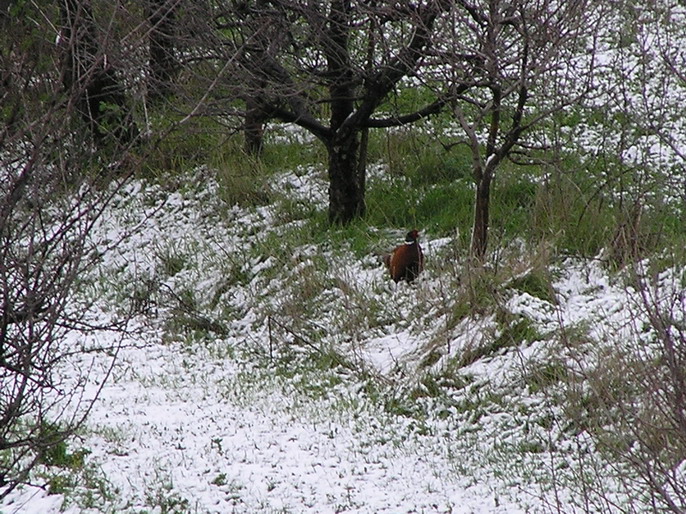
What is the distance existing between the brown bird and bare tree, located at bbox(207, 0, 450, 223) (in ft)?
4.52

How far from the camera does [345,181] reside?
9.70m

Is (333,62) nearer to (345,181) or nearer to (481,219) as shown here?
(345,181)

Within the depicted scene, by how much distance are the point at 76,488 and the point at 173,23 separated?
485 cm

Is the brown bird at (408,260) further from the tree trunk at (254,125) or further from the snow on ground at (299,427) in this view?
the tree trunk at (254,125)

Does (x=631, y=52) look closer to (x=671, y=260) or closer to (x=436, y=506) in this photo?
(x=671, y=260)

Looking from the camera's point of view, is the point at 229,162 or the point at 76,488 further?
the point at 229,162

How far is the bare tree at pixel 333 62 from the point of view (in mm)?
8062

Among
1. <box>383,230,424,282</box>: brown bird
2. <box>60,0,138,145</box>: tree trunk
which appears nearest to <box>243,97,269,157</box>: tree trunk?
<box>60,0,138,145</box>: tree trunk

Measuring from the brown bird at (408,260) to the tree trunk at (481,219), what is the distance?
55 centimetres

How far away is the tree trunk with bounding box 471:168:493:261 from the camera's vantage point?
8023 millimetres

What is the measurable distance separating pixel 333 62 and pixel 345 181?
1429 mm

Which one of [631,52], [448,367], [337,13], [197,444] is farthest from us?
[631,52]

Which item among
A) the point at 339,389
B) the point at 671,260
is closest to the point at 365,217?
the point at 339,389

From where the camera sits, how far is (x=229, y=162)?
11781 millimetres
